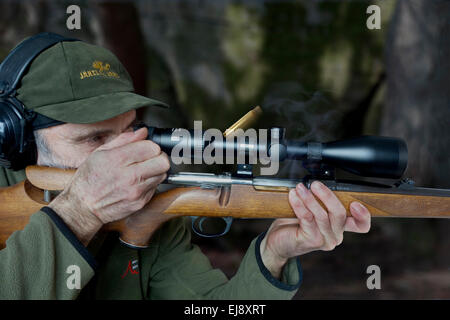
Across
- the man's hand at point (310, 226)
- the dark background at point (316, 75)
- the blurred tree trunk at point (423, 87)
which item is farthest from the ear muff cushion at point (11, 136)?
the blurred tree trunk at point (423, 87)

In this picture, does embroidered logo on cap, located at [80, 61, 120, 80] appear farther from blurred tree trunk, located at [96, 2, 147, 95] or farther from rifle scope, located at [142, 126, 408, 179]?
blurred tree trunk, located at [96, 2, 147, 95]

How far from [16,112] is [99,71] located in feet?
1.06

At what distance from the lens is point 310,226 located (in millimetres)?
1458

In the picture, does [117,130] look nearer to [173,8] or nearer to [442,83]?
[442,83]

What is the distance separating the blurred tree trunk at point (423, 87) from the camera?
10.6ft

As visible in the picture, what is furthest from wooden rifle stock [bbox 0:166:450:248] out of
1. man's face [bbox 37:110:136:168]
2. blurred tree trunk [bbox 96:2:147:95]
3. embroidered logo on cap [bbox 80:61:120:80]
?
blurred tree trunk [bbox 96:2:147:95]

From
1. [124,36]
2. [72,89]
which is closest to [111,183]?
[72,89]

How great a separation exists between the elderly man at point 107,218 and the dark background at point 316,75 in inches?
46.0

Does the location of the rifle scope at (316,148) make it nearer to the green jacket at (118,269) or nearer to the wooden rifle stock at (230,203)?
the wooden rifle stock at (230,203)

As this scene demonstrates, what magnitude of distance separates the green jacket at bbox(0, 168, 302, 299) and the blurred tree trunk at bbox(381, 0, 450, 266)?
2.16 metres

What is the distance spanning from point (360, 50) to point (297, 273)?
114 inches

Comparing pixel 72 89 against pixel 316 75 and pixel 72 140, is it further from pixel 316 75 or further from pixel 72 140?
pixel 316 75

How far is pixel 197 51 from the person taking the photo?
15.2ft
